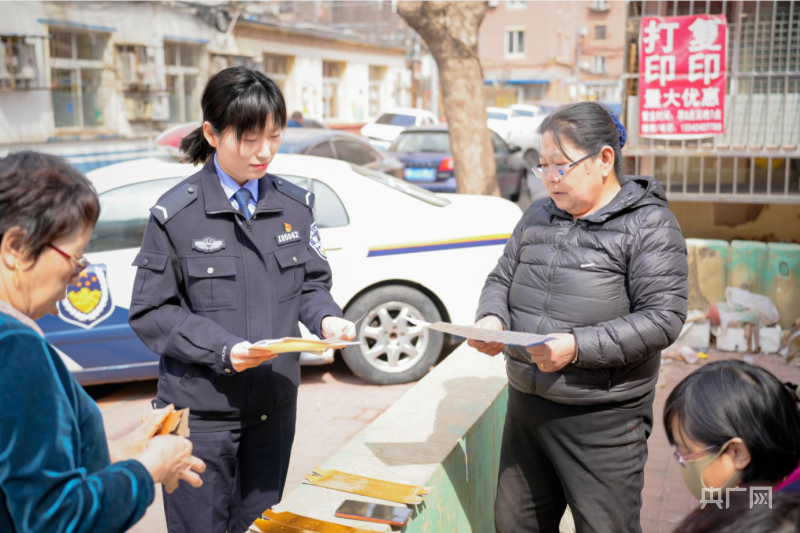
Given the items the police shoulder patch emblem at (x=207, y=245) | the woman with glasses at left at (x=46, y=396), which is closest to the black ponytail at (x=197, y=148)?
the police shoulder patch emblem at (x=207, y=245)

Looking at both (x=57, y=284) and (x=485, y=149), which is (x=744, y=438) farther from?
(x=485, y=149)

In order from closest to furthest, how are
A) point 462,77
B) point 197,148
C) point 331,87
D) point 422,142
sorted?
point 197,148, point 462,77, point 422,142, point 331,87

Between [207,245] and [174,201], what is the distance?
17 centimetres

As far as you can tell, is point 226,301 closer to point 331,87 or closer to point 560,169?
point 560,169

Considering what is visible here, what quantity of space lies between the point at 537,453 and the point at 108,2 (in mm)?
17255

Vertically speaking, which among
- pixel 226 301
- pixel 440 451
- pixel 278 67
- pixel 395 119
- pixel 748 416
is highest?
pixel 278 67

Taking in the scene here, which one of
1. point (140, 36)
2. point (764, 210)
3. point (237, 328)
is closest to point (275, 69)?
point (140, 36)

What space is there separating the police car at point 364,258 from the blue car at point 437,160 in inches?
270

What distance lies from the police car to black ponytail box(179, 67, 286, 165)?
118 inches

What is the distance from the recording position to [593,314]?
2.30 m

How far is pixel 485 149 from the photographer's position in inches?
343

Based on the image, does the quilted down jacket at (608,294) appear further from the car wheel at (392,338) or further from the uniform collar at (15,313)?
the car wheel at (392,338)

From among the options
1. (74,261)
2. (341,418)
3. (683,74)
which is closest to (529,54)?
(683,74)

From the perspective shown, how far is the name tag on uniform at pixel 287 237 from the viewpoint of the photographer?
2389 mm
